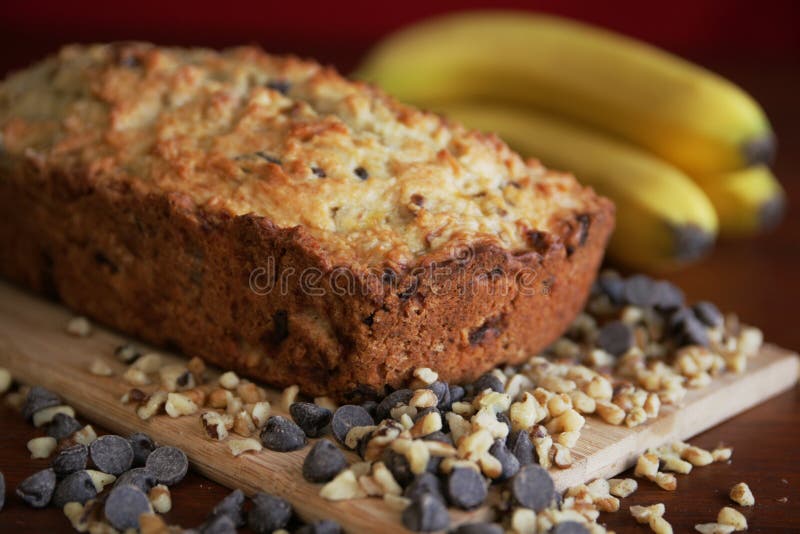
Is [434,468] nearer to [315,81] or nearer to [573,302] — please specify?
[573,302]

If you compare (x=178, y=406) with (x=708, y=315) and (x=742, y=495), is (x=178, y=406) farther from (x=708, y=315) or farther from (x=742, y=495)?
(x=708, y=315)

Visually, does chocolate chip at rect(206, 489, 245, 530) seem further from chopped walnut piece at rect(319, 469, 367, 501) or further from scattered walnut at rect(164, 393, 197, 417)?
scattered walnut at rect(164, 393, 197, 417)

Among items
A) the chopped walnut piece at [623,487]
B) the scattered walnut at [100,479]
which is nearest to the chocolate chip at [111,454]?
the scattered walnut at [100,479]

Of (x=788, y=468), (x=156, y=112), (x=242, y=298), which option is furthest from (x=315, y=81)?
(x=788, y=468)

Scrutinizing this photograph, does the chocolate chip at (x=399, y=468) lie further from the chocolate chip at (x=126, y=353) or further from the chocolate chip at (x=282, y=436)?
the chocolate chip at (x=126, y=353)

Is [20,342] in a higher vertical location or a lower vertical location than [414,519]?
lower

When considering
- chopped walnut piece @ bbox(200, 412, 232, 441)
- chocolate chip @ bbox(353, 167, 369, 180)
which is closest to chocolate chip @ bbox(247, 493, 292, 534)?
chopped walnut piece @ bbox(200, 412, 232, 441)
